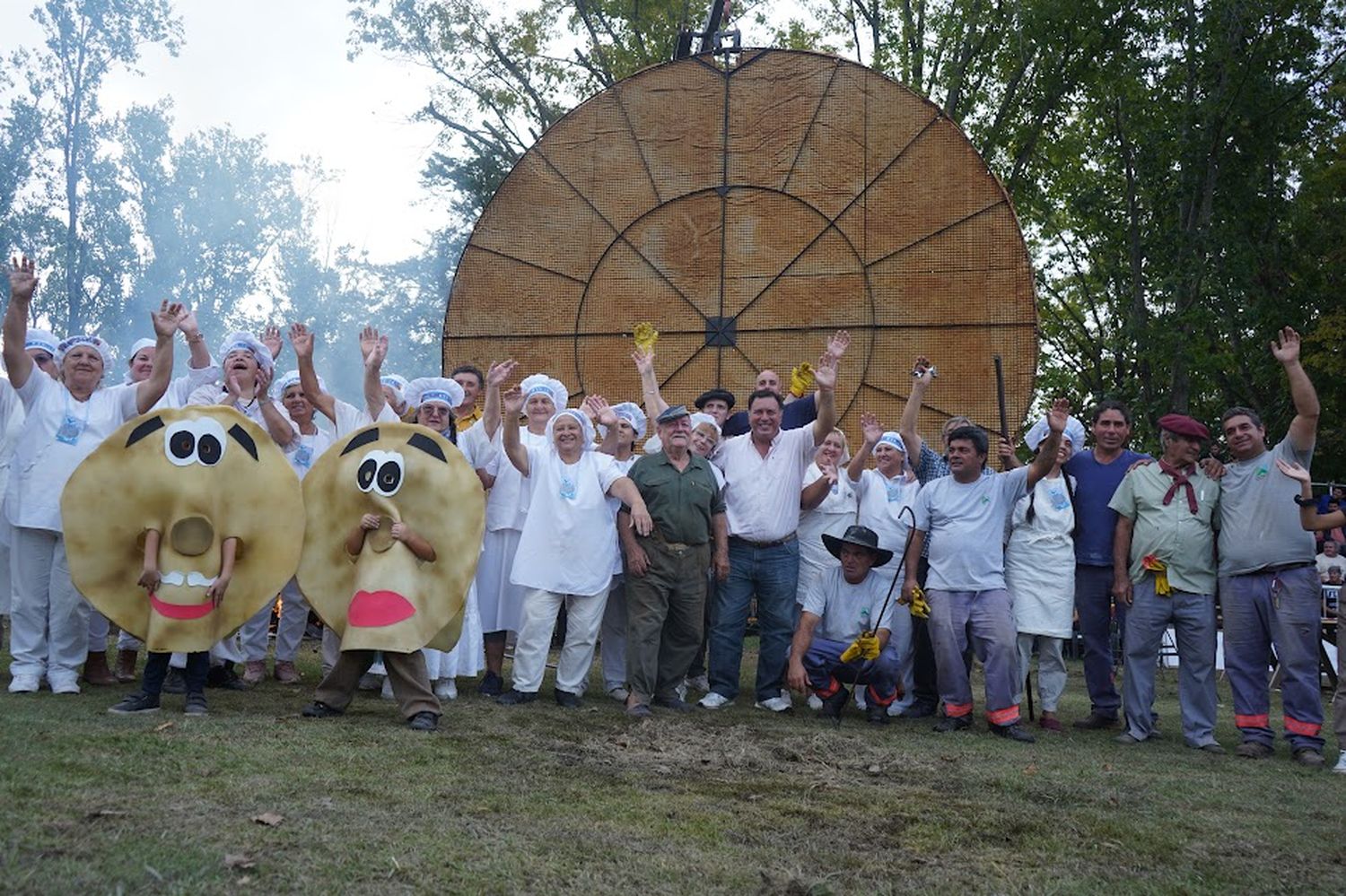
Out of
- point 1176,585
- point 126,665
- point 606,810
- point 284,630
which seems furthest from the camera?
point 284,630

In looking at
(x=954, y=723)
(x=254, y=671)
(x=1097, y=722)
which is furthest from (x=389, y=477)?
(x=1097, y=722)

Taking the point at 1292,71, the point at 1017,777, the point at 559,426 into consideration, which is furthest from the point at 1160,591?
the point at 1292,71

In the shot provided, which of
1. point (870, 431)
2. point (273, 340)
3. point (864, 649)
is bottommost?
point (864, 649)

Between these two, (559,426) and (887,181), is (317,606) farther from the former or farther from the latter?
(887,181)

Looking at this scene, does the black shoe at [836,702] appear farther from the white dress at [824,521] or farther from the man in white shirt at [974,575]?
the white dress at [824,521]

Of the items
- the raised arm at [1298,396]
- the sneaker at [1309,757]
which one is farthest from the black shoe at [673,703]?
the raised arm at [1298,396]

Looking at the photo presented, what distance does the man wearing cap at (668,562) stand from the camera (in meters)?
7.17

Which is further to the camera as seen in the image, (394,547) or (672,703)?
(672,703)

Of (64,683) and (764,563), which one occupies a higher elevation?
(764,563)

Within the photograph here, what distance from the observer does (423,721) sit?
5836 millimetres

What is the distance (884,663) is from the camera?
7.10 meters

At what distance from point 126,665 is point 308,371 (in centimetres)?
204

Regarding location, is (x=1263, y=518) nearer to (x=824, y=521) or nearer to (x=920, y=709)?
(x=920, y=709)

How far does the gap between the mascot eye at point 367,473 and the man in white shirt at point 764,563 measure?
242cm
